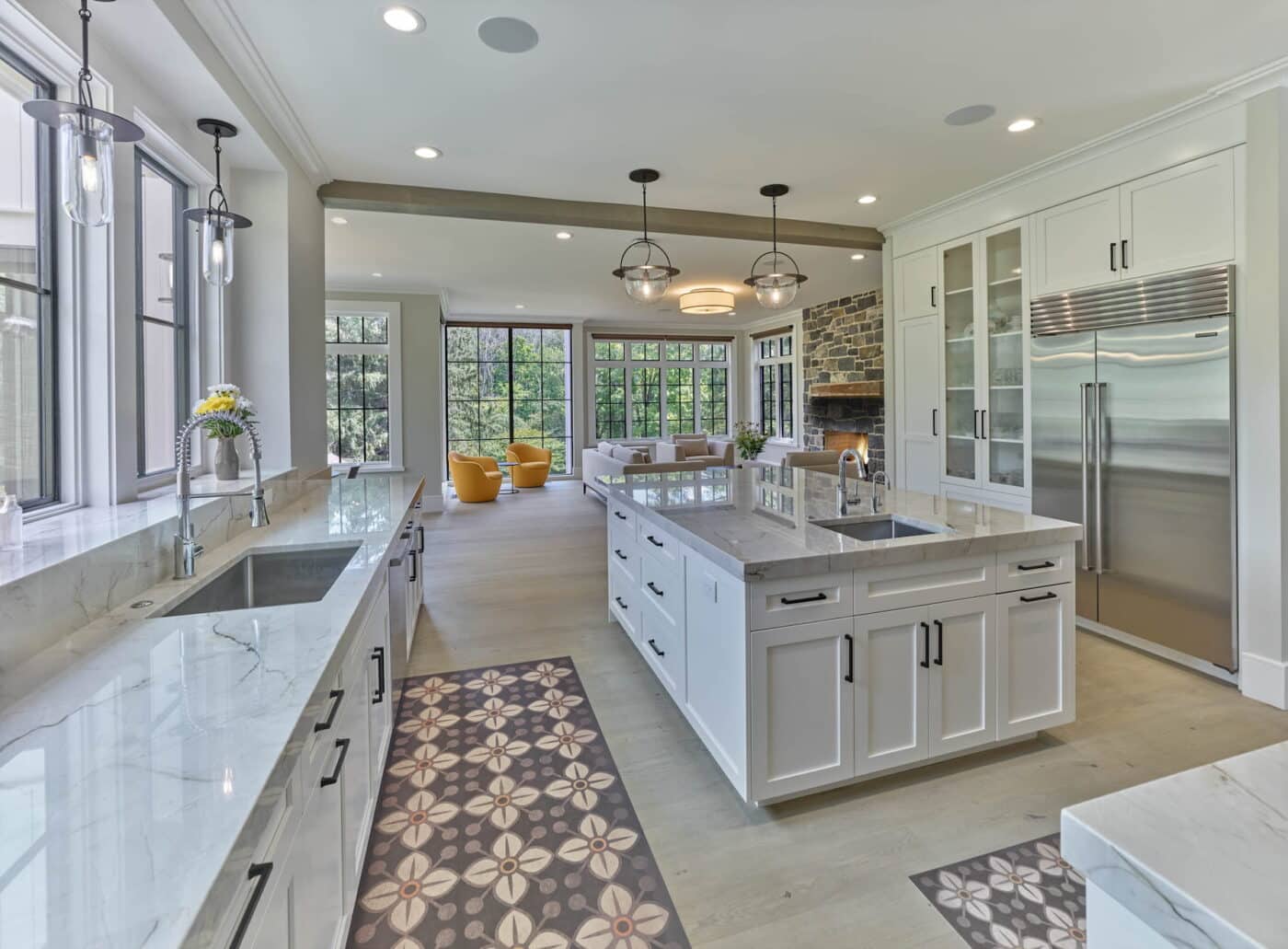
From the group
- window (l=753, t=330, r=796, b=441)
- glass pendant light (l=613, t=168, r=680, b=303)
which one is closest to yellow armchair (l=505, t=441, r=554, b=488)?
window (l=753, t=330, r=796, b=441)

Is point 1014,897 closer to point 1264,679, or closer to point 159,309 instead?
Answer: point 1264,679

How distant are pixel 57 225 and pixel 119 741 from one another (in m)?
1.97

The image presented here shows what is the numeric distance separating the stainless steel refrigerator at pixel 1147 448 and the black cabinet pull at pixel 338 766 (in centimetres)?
377

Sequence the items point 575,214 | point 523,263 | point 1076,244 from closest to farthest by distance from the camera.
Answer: point 1076,244 < point 575,214 < point 523,263

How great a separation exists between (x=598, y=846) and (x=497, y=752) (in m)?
0.67

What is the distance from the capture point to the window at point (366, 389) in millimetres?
7734

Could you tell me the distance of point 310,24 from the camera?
7.97 feet

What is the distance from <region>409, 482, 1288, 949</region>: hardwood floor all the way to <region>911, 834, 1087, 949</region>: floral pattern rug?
44 mm

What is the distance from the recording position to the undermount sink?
2.43 metres

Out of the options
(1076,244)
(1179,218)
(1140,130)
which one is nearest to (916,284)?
(1076,244)

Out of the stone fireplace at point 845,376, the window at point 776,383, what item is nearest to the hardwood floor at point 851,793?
the stone fireplace at point 845,376

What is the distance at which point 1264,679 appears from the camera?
2.82 m

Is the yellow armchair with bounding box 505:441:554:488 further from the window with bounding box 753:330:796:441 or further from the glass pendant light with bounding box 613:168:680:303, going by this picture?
the glass pendant light with bounding box 613:168:680:303

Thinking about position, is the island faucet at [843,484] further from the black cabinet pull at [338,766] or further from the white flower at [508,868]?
the black cabinet pull at [338,766]
